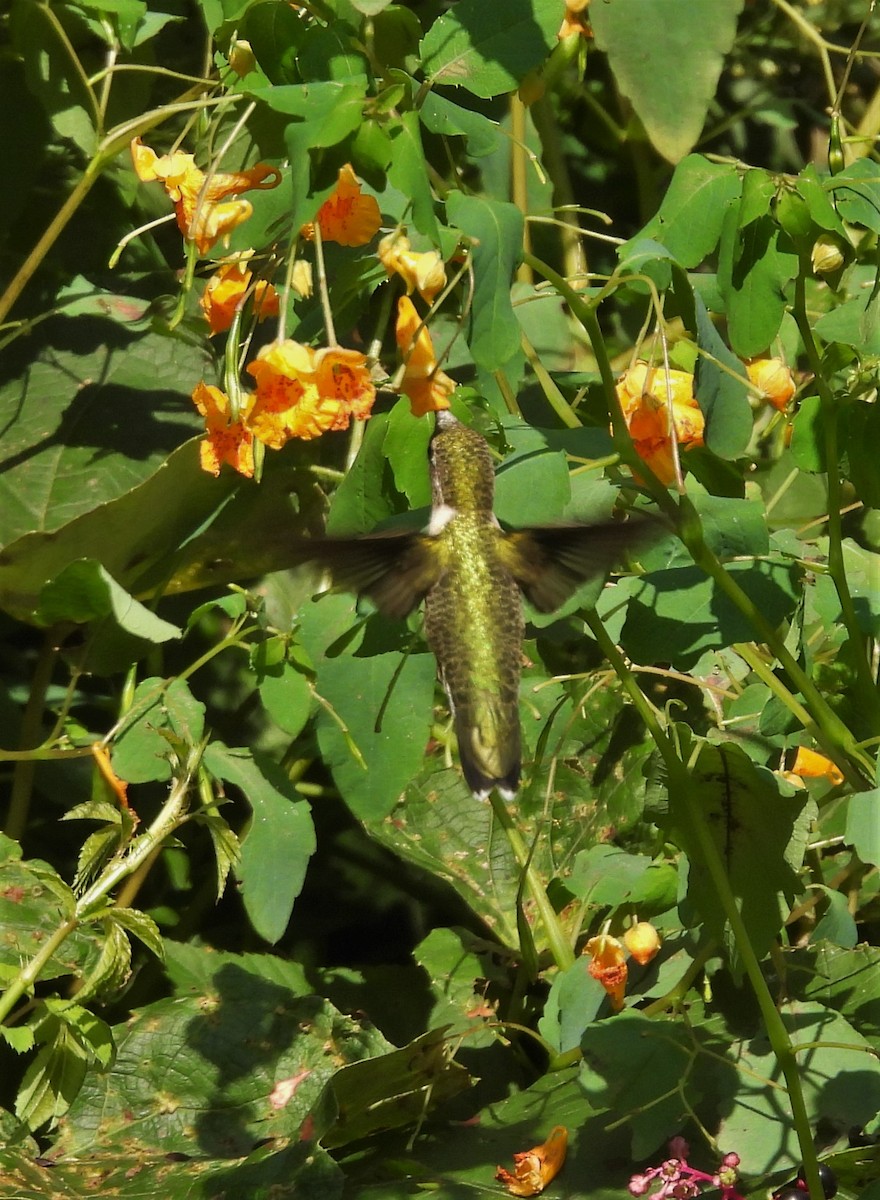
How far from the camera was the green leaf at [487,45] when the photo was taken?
1.24m

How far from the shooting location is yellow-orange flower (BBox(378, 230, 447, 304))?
1178mm

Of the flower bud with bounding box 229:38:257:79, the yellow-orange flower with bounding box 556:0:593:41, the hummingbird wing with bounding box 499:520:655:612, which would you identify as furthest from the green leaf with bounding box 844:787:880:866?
the yellow-orange flower with bounding box 556:0:593:41

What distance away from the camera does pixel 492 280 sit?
3.86 feet

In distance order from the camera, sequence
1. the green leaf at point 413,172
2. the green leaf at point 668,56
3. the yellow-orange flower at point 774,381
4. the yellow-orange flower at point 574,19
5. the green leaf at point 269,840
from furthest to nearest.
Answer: the green leaf at point 668,56 → the yellow-orange flower at point 574,19 → the yellow-orange flower at point 774,381 → the green leaf at point 269,840 → the green leaf at point 413,172

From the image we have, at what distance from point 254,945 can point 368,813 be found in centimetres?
62

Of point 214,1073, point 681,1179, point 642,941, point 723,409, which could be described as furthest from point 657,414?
point 214,1073

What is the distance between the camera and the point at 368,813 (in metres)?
1.38

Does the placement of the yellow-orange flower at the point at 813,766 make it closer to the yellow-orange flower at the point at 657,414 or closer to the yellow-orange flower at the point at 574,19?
the yellow-orange flower at the point at 657,414

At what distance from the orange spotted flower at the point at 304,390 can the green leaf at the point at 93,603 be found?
0.27m

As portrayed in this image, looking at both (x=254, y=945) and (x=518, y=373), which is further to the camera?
(x=254, y=945)

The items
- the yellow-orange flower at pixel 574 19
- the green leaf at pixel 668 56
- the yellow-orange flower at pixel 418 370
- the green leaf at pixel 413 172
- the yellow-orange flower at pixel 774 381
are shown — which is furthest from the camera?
the green leaf at pixel 668 56

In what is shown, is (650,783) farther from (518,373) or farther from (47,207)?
(47,207)

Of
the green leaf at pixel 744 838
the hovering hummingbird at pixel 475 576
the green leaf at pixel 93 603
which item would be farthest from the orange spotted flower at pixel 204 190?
the green leaf at pixel 744 838

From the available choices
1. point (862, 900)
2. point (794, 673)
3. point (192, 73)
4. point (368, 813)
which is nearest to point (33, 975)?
point (368, 813)
